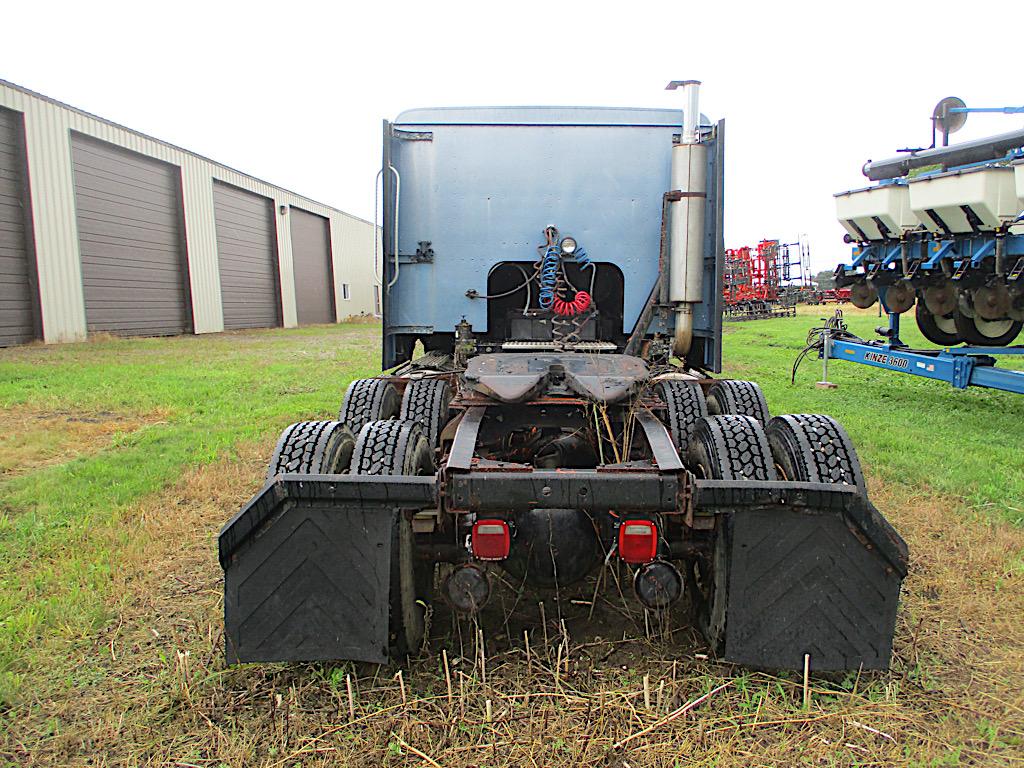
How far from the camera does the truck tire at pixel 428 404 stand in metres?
4.21

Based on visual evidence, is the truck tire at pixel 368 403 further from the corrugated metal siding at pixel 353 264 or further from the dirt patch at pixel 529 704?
the corrugated metal siding at pixel 353 264

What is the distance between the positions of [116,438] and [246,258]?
58.7ft

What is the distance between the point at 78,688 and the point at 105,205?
16.7 m

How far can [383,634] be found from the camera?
94.4 inches

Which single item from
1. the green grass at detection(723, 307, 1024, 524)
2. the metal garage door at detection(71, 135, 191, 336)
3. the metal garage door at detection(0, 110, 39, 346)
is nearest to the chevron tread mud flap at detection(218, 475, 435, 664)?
the green grass at detection(723, 307, 1024, 524)

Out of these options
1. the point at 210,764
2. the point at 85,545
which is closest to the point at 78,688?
the point at 210,764

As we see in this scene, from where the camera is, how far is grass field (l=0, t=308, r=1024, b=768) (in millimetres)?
2150

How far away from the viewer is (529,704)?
2363 millimetres

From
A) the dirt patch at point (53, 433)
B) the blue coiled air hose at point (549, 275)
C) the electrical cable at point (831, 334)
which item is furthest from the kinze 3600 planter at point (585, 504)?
the electrical cable at point (831, 334)

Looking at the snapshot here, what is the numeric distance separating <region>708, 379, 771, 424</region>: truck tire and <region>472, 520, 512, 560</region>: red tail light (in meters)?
2.20

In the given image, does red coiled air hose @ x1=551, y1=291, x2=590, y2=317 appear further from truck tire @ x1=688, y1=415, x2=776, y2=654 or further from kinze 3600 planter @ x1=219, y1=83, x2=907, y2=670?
truck tire @ x1=688, y1=415, x2=776, y2=654

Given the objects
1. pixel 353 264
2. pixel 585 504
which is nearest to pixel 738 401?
pixel 585 504

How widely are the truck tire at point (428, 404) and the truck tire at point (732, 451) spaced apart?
1767mm

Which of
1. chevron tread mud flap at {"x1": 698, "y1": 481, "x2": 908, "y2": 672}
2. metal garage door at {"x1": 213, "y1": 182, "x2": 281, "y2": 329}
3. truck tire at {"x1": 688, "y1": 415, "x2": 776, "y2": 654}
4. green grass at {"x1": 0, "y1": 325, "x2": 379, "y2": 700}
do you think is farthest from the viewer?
metal garage door at {"x1": 213, "y1": 182, "x2": 281, "y2": 329}
